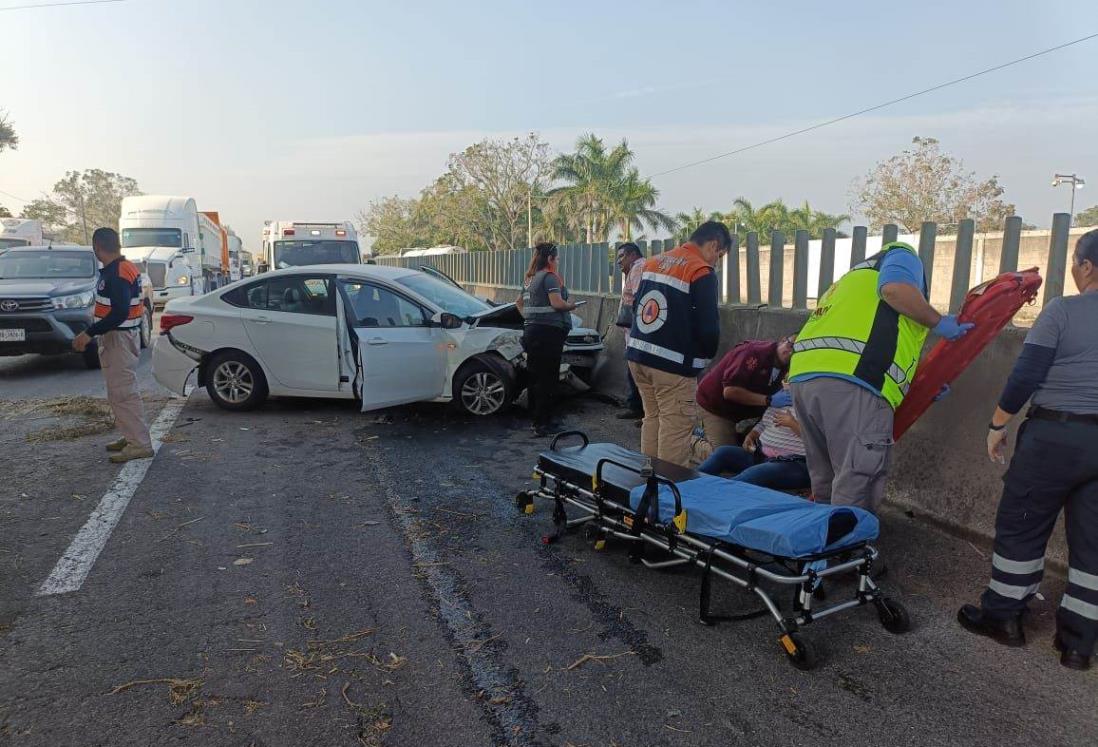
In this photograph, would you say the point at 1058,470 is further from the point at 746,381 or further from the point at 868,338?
the point at 746,381

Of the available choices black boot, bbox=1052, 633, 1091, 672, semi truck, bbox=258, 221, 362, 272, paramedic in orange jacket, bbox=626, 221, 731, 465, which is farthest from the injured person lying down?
semi truck, bbox=258, 221, 362, 272

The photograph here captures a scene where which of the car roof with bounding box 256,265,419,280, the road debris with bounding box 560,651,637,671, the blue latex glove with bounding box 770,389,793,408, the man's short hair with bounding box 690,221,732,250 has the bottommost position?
the road debris with bounding box 560,651,637,671

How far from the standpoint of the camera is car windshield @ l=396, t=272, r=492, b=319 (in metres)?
8.26

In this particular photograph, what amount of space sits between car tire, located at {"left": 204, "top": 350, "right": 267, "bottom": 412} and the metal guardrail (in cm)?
480

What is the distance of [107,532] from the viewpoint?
4.75 metres

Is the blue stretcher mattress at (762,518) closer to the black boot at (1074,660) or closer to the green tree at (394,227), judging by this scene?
the black boot at (1074,660)

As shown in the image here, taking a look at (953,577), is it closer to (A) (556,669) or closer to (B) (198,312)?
(A) (556,669)

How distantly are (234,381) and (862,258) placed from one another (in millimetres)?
6330

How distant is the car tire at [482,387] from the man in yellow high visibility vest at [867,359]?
14.4 ft

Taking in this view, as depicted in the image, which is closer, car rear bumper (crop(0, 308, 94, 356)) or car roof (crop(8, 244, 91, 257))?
car rear bumper (crop(0, 308, 94, 356))

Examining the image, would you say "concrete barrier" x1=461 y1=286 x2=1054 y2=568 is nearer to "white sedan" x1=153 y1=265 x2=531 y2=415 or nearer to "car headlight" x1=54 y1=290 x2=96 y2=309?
"white sedan" x1=153 y1=265 x2=531 y2=415

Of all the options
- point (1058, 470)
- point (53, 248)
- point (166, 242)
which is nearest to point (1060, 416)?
point (1058, 470)

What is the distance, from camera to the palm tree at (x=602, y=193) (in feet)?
142

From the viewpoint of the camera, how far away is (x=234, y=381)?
8.20m
